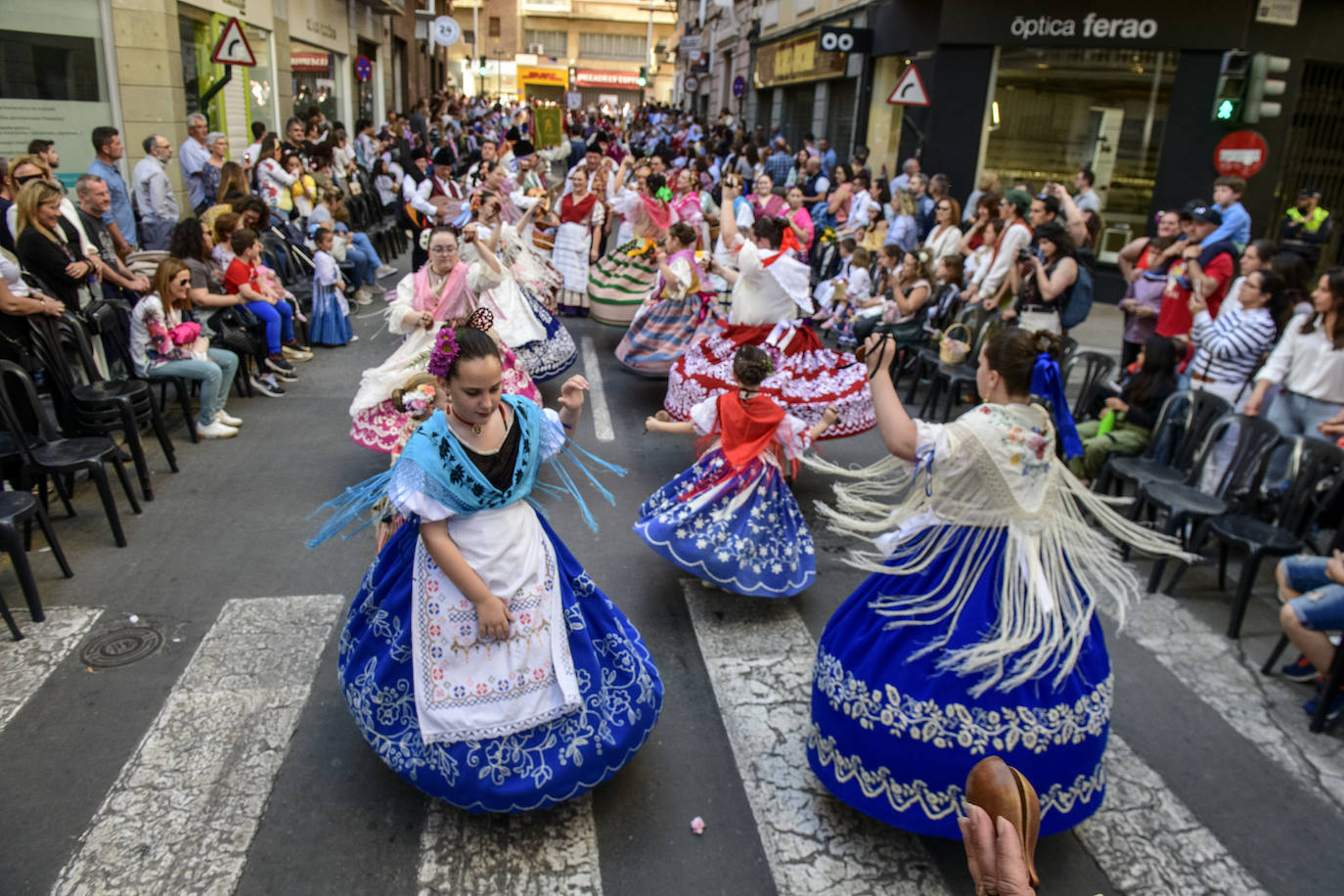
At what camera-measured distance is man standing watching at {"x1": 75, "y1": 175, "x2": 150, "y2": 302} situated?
321 inches

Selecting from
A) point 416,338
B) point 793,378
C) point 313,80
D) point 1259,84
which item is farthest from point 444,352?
point 313,80

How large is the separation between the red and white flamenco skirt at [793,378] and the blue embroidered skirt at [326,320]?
495 cm

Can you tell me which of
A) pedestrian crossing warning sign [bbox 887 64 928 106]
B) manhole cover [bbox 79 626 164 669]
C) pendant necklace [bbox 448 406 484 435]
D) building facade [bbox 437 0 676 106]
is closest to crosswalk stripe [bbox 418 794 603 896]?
pendant necklace [bbox 448 406 484 435]

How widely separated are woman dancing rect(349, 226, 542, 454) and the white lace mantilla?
12.5 feet

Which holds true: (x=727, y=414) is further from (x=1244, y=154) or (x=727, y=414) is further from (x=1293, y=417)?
(x=1244, y=154)

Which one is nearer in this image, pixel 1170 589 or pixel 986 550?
pixel 986 550

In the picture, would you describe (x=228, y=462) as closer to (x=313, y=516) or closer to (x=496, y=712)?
(x=313, y=516)

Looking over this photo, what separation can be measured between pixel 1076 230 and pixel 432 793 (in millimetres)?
8982

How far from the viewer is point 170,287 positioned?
7.44 m

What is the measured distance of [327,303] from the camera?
1051 cm

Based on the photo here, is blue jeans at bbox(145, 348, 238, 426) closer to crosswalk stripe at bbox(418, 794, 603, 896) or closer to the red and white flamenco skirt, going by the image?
the red and white flamenco skirt

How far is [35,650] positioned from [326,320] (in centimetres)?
641

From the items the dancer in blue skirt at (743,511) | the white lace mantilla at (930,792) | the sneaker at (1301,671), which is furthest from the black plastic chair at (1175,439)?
the white lace mantilla at (930,792)

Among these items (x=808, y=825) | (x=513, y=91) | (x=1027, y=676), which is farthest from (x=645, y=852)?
(x=513, y=91)
